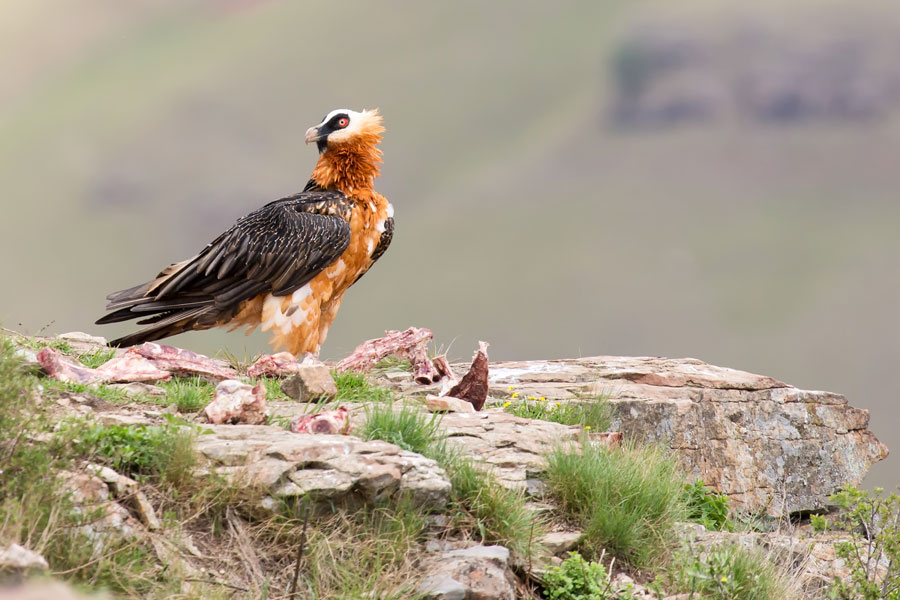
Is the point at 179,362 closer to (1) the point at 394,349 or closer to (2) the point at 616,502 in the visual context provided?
(1) the point at 394,349

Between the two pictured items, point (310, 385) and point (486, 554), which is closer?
point (486, 554)

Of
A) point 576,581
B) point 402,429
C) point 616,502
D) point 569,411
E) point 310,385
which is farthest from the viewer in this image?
point 569,411

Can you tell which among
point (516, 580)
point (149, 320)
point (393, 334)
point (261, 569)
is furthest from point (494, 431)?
point (149, 320)

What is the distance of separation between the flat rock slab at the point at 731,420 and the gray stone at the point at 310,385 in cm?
155

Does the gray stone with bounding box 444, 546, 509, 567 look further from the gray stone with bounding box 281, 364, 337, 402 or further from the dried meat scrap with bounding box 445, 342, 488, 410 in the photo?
the dried meat scrap with bounding box 445, 342, 488, 410

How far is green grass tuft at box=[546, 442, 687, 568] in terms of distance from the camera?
665 cm

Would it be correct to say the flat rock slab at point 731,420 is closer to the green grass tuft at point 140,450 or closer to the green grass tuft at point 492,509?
the green grass tuft at point 492,509

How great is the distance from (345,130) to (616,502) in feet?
18.9

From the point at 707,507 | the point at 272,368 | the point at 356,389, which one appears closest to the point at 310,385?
the point at 356,389

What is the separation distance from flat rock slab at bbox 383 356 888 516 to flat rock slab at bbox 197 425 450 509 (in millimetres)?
3156

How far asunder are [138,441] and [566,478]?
9.23 ft

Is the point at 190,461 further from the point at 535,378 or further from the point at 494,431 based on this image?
the point at 535,378

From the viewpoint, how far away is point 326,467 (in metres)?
5.80

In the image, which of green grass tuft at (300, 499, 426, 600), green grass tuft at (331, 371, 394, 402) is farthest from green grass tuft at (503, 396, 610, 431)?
green grass tuft at (300, 499, 426, 600)
